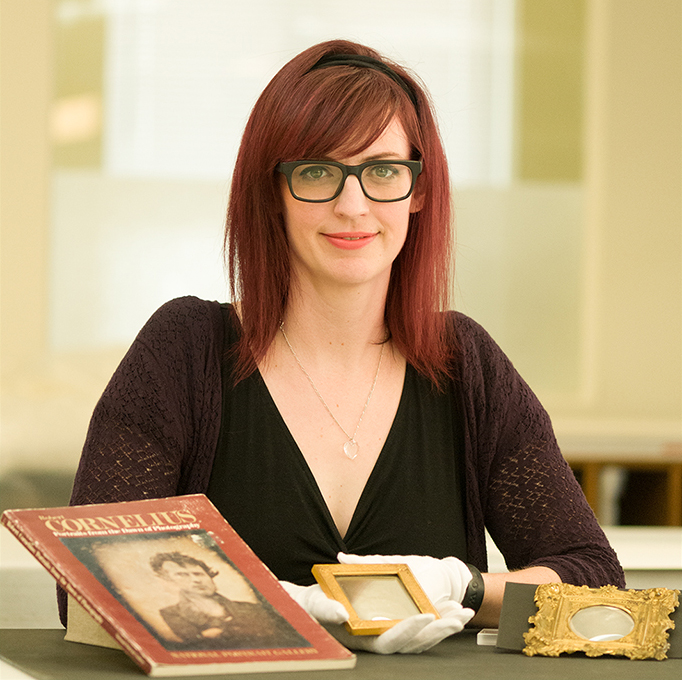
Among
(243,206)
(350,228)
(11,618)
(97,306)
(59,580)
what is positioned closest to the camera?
(59,580)

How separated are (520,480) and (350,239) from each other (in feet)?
1.28

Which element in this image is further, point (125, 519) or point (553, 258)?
point (553, 258)

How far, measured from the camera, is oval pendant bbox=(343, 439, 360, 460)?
1.29 metres

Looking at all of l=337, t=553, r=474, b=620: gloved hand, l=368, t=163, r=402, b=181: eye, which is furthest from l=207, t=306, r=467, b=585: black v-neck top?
l=368, t=163, r=402, b=181: eye

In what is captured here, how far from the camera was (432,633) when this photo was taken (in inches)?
31.0

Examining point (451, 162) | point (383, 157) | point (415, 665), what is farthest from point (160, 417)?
point (451, 162)

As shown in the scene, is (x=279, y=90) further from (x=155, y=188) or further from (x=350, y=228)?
(x=155, y=188)

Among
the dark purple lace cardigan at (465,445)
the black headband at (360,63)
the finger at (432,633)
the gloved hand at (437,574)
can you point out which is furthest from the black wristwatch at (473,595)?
the black headband at (360,63)

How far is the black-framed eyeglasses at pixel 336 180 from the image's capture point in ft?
3.92

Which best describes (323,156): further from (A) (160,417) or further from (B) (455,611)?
(B) (455,611)

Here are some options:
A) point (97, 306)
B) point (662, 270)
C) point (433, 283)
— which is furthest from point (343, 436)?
point (662, 270)

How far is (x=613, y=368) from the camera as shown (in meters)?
4.04

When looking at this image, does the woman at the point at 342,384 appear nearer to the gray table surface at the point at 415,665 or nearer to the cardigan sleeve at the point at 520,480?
the cardigan sleeve at the point at 520,480

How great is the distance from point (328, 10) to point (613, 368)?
194 cm
